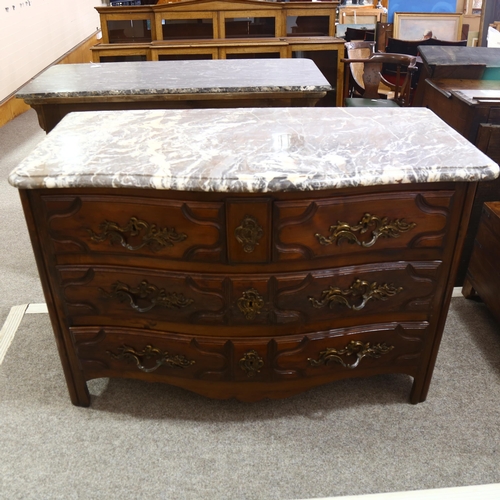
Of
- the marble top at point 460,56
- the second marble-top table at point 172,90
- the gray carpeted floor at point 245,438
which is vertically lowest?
the gray carpeted floor at point 245,438

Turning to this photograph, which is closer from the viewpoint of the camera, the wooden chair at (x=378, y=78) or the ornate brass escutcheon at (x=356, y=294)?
the ornate brass escutcheon at (x=356, y=294)

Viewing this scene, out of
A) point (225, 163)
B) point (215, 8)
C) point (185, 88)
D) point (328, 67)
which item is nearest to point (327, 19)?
point (328, 67)

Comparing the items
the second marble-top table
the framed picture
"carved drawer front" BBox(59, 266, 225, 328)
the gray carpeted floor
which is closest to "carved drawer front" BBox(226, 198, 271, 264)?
"carved drawer front" BBox(59, 266, 225, 328)

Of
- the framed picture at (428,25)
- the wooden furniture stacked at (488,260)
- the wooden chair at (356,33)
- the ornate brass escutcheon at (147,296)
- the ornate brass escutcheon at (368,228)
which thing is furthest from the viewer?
the framed picture at (428,25)

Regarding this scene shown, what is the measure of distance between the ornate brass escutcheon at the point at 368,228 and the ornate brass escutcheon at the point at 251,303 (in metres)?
0.24

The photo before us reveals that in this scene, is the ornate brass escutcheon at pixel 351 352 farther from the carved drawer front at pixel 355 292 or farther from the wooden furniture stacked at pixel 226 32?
the wooden furniture stacked at pixel 226 32

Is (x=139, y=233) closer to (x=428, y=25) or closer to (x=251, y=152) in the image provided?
(x=251, y=152)

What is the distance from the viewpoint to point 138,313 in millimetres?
1489

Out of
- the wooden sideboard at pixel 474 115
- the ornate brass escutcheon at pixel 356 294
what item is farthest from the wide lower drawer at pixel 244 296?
the wooden sideboard at pixel 474 115

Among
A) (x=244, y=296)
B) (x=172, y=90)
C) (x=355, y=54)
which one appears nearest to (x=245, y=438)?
(x=244, y=296)

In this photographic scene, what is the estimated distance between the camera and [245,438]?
164cm

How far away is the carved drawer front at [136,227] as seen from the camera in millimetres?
1285

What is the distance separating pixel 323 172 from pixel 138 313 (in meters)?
0.68

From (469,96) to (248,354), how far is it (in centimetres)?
143
